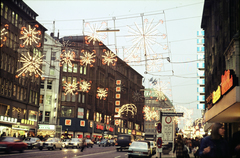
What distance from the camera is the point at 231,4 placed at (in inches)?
997

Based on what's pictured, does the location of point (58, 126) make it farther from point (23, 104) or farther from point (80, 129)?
point (23, 104)

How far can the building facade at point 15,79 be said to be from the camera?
1786 inches

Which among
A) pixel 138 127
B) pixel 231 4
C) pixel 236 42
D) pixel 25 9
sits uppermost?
pixel 25 9

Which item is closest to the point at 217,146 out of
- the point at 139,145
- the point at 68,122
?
the point at 139,145

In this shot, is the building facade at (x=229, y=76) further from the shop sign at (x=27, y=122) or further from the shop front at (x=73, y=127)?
the shop front at (x=73, y=127)

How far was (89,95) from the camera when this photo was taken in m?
79.6

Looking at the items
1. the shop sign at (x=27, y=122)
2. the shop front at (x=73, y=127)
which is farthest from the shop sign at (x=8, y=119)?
the shop front at (x=73, y=127)

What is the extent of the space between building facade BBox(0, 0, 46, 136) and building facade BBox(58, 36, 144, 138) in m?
8.33

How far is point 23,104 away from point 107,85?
41.5 meters

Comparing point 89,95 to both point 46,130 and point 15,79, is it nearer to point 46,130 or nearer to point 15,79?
point 46,130

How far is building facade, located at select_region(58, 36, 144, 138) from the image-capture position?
73000 millimetres

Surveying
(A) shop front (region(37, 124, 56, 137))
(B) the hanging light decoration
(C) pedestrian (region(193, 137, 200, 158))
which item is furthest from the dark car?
(A) shop front (region(37, 124, 56, 137))

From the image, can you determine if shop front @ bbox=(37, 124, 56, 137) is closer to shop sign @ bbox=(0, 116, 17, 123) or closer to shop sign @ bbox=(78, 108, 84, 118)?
shop sign @ bbox=(78, 108, 84, 118)

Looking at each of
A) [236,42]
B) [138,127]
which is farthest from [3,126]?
[138,127]
